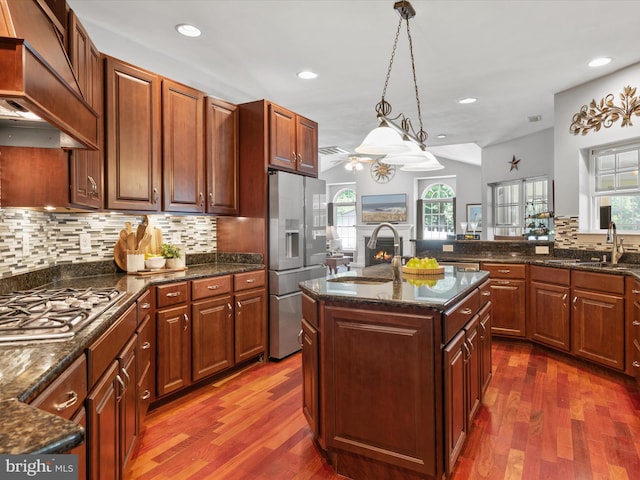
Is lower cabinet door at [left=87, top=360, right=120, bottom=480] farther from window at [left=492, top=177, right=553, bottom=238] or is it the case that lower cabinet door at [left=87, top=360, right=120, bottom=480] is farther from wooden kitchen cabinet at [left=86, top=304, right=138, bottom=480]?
window at [left=492, top=177, right=553, bottom=238]

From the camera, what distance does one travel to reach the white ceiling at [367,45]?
276cm

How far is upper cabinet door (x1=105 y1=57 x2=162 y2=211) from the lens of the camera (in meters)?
2.75

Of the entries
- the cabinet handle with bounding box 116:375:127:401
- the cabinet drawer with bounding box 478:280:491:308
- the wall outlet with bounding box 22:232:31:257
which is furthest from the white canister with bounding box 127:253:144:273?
the cabinet drawer with bounding box 478:280:491:308

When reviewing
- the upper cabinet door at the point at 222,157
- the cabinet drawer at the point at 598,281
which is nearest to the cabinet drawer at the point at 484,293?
the cabinet drawer at the point at 598,281

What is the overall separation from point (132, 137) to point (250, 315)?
1.64 m

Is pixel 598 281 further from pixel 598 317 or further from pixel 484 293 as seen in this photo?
pixel 484 293

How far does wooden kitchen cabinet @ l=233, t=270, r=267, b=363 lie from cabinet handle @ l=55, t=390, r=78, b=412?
6.81ft

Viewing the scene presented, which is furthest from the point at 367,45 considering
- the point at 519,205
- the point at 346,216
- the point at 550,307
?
the point at 346,216

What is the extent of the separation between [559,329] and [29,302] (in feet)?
13.2

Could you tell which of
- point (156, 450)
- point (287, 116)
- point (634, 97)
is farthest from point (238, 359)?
point (634, 97)

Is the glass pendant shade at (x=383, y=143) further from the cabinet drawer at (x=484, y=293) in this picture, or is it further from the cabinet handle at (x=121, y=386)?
the cabinet handle at (x=121, y=386)

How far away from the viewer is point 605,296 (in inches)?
131

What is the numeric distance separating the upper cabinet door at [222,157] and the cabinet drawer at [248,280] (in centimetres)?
61

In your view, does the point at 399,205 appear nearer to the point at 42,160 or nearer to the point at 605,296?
the point at 605,296
